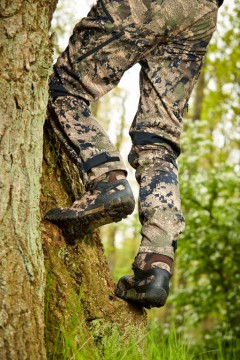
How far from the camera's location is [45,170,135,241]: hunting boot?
260cm

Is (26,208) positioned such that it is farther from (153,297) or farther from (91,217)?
(153,297)

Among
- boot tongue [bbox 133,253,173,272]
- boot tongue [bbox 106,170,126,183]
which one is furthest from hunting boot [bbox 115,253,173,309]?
boot tongue [bbox 106,170,126,183]

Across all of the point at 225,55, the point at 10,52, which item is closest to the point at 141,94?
the point at 10,52

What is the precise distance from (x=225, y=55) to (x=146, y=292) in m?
10.1

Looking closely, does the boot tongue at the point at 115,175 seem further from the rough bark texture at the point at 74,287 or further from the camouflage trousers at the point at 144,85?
the rough bark texture at the point at 74,287

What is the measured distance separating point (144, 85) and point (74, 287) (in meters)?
1.13

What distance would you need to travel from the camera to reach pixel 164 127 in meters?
2.98

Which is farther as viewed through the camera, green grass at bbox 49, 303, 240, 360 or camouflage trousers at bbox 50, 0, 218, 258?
camouflage trousers at bbox 50, 0, 218, 258

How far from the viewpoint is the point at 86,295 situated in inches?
110

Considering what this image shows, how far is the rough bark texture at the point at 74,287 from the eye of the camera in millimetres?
2479

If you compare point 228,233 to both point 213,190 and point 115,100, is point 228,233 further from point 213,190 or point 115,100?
point 115,100

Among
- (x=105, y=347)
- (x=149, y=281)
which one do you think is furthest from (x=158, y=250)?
(x=105, y=347)

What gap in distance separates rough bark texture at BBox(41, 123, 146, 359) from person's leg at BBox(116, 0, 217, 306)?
131 mm

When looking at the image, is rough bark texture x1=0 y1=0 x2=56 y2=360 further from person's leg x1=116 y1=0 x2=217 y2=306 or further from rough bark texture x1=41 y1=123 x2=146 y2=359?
person's leg x1=116 y1=0 x2=217 y2=306
